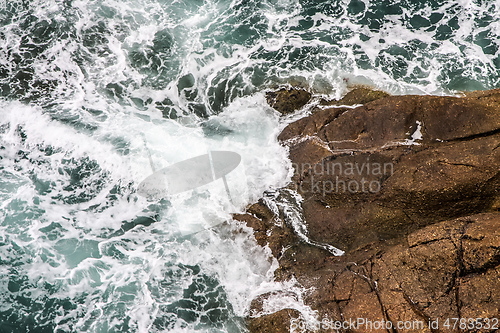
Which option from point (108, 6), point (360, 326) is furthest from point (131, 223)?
point (108, 6)

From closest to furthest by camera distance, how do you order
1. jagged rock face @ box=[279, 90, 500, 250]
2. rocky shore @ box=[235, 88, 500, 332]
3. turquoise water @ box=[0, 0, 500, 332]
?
rocky shore @ box=[235, 88, 500, 332] → jagged rock face @ box=[279, 90, 500, 250] → turquoise water @ box=[0, 0, 500, 332]

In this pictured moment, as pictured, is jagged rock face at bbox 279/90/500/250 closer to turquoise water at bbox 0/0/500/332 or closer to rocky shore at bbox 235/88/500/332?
rocky shore at bbox 235/88/500/332

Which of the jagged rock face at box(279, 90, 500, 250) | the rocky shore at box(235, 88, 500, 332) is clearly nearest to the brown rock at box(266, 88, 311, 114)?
the rocky shore at box(235, 88, 500, 332)

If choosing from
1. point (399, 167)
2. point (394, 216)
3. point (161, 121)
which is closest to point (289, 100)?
point (161, 121)

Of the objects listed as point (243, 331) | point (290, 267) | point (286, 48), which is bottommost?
point (243, 331)

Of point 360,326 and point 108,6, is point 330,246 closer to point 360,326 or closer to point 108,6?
point 360,326

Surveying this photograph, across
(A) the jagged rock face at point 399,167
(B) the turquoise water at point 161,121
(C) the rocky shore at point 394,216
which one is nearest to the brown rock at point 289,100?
(B) the turquoise water at point 161,121

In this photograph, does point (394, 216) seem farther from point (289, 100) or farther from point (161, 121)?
point (161, 121)
